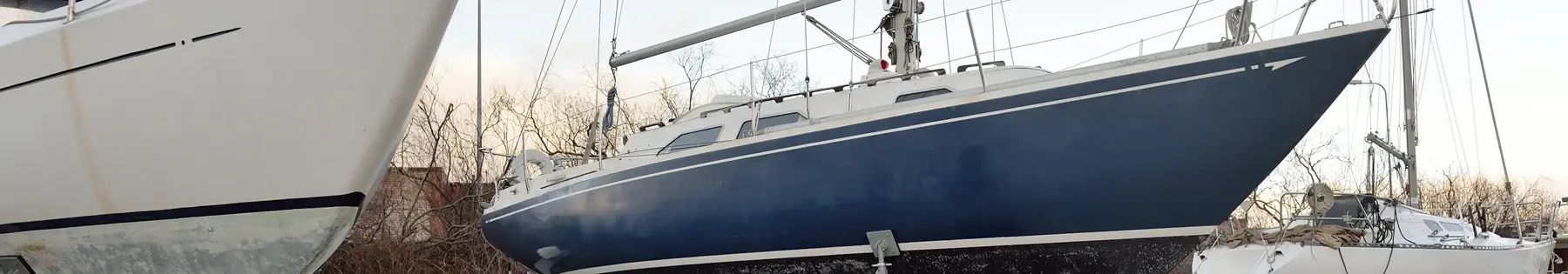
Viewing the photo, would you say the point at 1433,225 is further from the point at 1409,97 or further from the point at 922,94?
the point at 922,94

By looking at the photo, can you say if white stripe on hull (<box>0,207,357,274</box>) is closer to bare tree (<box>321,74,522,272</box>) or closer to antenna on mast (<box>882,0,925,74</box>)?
antenna on mast (<box>882,0,925,74</box>)

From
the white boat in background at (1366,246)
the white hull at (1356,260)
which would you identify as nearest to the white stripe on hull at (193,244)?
the white boat in background at (1366,246)

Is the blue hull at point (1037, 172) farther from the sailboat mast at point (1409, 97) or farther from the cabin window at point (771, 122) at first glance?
the sailboat mast at point (1409, 97)

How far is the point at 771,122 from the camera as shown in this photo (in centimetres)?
803

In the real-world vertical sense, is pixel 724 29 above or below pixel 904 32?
above

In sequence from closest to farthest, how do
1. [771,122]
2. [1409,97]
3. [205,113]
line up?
[205,113] → [771,122] → [1409,97]

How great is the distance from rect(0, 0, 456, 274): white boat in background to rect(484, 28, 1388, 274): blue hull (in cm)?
261

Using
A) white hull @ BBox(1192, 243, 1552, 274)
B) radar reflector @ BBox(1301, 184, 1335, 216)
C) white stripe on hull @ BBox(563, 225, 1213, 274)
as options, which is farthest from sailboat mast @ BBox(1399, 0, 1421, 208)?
white stripe on hull @ BBox(563, 225, 1213, 274)

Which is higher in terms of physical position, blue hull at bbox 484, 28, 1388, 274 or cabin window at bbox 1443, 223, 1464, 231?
blue hull at bbox 484, 28, 1388, 274

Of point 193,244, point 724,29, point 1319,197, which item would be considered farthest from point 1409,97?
point 193,244

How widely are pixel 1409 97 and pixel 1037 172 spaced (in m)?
10.8

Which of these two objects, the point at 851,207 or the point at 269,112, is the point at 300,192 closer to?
the point at 269,112

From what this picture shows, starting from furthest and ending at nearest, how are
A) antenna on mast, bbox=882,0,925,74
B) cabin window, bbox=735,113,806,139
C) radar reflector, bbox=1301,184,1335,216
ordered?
radar reflector, bbox=1301,184,1335,216, antenna on mast, bbox=882,0,925,74, cabin window, bbox=735,113,806,139

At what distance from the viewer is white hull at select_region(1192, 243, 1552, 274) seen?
381 inches
